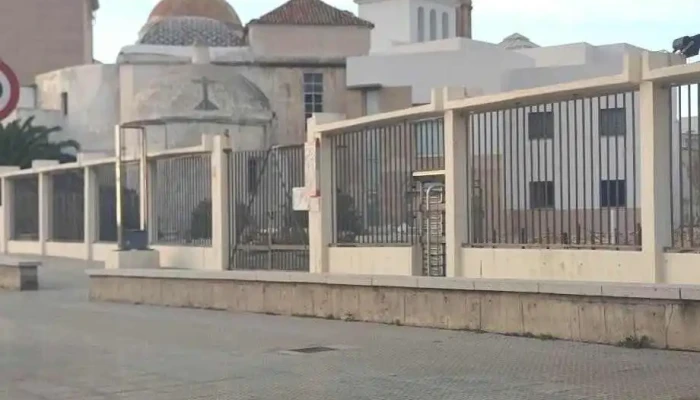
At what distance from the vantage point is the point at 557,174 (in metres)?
13.5

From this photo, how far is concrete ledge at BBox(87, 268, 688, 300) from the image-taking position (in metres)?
10.9

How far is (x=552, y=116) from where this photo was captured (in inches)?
524

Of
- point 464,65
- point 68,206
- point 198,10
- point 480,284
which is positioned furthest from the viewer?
point 198,10

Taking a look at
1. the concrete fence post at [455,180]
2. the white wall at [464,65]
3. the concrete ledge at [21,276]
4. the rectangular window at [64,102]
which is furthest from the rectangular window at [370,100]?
the concrete fence post at [455,180]

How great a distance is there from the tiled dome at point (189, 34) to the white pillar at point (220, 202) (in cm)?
4502

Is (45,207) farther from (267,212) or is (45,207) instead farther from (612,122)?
(612,122)

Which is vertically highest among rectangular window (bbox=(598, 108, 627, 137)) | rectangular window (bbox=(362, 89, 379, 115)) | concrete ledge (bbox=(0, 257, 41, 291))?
rectangular window (bbox=(362, 89, 379, 115))

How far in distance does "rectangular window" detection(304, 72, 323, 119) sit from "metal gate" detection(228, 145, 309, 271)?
42640mm

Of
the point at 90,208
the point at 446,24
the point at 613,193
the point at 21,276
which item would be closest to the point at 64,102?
the point at 446,24

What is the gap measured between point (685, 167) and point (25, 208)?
2674cm

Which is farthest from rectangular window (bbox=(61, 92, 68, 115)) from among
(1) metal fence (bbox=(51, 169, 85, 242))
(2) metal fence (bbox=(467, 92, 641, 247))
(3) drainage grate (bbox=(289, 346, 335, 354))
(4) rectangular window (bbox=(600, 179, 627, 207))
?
(4) rectangular window (bbox=(600, 179, 627, 207))

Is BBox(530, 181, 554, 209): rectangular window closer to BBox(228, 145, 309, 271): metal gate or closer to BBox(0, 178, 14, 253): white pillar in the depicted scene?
BBox(228, 145, 309, 271): metal gate

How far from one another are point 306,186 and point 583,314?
701 centimetres

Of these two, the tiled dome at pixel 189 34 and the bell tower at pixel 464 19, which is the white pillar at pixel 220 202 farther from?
the bell tower at pixel 464 19
